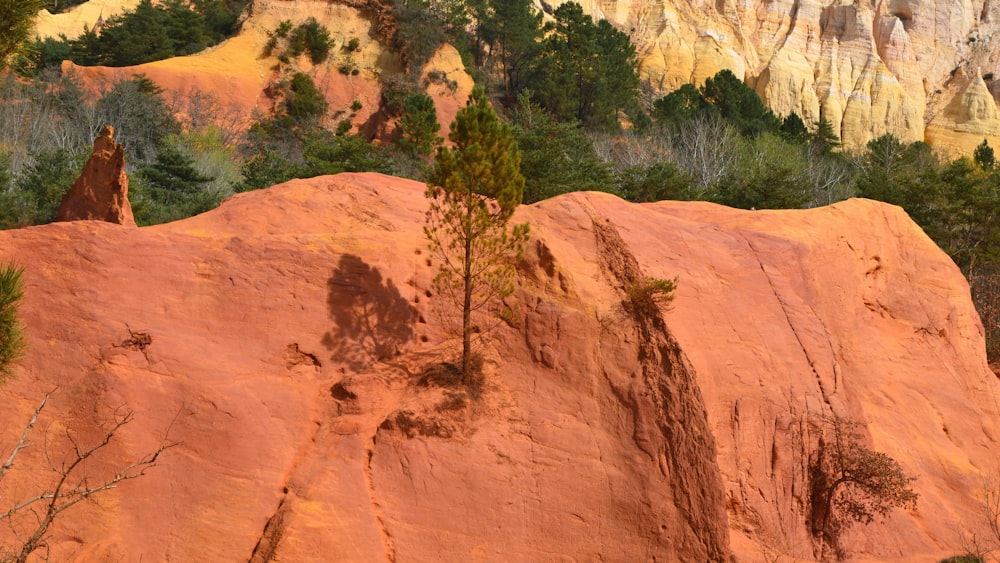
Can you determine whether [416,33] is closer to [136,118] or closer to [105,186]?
[136,118]

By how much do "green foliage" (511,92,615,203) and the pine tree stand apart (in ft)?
40.3

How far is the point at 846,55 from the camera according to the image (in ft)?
208

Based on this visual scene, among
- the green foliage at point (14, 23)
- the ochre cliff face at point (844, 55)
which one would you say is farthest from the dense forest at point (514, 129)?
the green foliage at point (14, 23)

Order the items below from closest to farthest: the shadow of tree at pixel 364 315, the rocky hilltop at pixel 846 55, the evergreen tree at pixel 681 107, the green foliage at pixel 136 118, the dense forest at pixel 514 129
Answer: the shadow of tree at pixel 364 315 → the dense forest at pixel 514 129 → the green foliage at pixel 136 118 → the evergreen tree at pixel 681 107 → the rocky hilltop at pixel 846 55

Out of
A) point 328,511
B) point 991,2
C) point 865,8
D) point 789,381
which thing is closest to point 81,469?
point 328,511

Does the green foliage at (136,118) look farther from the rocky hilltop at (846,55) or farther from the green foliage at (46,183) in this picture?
the rocky hilltop at (846,55)

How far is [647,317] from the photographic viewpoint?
11.0 metres

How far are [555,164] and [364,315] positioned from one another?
15.9m

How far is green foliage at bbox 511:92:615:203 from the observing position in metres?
25.0

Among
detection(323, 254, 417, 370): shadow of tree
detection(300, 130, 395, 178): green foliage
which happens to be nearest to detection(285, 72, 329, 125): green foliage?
detection(300, 130, 395, 178): green foliage

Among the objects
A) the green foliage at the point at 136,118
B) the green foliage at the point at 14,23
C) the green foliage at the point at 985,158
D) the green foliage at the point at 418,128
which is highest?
the green foliage at the point at 985,158

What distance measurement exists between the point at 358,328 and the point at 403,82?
34255 mm

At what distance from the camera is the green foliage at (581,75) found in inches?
1831

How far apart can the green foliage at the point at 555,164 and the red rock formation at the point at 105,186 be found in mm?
12802
